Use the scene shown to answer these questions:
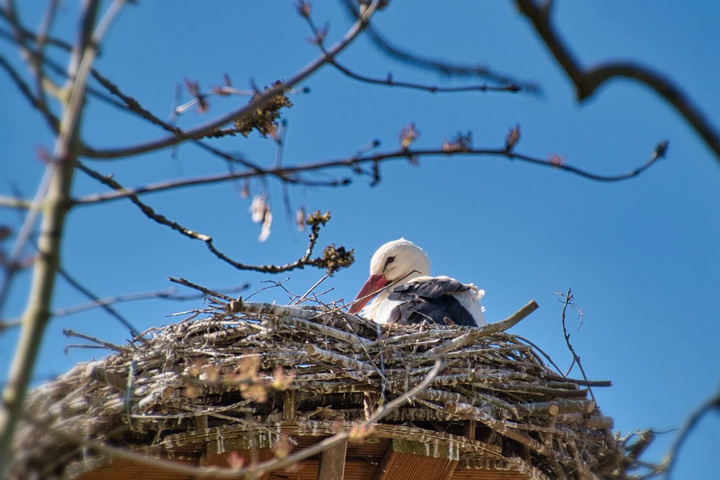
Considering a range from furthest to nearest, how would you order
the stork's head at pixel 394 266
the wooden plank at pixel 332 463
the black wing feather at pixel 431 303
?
the stork's head at pixel 394 266 < the black wing feather at pixel 431 303 < the wooden plank at pixel 332 463

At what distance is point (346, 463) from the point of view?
431cm

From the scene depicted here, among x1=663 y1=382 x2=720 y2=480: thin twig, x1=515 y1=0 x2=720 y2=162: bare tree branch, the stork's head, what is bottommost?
x1=663 y1=382 x2=720 y2=480: thin twig

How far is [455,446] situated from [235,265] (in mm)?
1846

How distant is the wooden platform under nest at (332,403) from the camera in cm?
383

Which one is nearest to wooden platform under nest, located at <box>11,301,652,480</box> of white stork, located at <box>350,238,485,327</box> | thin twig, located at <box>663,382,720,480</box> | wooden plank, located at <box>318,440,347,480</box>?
wooden plank, located at <box>318,440,347,480</box>

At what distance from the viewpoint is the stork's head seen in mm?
7105

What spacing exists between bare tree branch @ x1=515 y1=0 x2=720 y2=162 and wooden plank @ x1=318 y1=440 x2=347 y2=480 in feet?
8.98

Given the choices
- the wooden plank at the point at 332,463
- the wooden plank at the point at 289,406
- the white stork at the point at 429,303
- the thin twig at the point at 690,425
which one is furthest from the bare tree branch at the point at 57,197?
the white stork at the point at 429,303

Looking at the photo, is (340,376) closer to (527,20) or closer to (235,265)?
(235,265)

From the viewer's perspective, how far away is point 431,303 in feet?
18.4

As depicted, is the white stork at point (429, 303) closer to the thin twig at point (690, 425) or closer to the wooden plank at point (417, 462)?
the wooden plank at point (417, 462)

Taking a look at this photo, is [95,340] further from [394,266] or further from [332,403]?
[394,266]

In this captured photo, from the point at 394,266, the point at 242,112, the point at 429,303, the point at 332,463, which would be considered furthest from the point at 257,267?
the point at 394,266

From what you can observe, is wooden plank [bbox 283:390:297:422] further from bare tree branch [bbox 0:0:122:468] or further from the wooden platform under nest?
bare tree branch [bbox 0:0:122:468]
